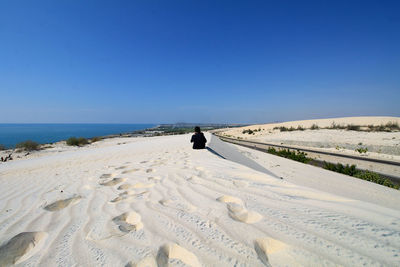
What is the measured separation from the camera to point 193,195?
2.12 meters

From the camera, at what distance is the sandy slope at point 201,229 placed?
3.43ft

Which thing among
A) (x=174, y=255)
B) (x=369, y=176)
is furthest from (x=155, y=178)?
(x=369, y=176)

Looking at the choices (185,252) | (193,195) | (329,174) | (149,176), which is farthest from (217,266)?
(329,174)

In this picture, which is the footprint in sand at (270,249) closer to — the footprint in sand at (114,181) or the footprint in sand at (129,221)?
the footprint in sand at (129,221)

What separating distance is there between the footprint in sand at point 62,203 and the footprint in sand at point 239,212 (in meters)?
1.95

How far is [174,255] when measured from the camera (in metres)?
1.11

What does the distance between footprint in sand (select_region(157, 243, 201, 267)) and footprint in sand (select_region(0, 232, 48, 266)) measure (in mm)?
995

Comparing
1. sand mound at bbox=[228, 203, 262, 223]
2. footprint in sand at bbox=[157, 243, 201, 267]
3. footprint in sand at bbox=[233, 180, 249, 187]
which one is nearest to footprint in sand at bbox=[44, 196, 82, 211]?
footprint in sand at bbox=[157, 243, 201, 267]

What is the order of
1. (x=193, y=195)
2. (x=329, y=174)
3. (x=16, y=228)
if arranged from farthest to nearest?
(x=329, y=174) < (x=193, y=195) < (x=16, y=228)

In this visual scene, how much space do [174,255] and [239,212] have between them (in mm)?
782

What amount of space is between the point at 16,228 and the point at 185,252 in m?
1.73

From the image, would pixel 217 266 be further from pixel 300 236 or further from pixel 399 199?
pixel 399 199

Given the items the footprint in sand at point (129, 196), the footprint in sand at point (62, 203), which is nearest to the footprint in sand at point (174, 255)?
the footprint in sand at point (129, 196)

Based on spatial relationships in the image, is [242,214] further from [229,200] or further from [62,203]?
[62,203]
